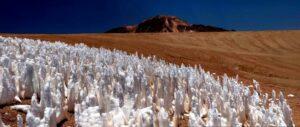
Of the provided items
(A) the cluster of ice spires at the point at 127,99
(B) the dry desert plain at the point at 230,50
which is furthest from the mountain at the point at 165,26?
(A) the cluster of ice spires at the point at 127,99

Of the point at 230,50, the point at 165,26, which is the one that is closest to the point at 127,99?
the point at 230,50

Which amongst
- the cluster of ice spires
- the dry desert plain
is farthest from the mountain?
the cluster of ice spires

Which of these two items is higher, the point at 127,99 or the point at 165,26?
the point at 165,26

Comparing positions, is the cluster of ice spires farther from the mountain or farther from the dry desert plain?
the mountain

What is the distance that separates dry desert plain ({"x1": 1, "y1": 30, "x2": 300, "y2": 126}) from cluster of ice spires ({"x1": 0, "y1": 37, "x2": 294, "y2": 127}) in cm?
60

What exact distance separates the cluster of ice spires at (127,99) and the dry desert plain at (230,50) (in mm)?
602

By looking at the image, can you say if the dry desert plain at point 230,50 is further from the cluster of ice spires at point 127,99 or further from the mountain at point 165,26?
A: the mountain at point 165,26

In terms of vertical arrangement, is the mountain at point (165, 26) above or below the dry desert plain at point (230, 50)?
above

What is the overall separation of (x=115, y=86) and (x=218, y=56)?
21.4m

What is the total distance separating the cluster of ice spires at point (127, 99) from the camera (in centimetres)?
537

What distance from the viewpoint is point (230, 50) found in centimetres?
3950

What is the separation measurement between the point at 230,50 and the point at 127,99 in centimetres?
3369

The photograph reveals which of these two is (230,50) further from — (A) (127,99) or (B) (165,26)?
(B) (165,26)

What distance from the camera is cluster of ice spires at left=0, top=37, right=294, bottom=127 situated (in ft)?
17.6
